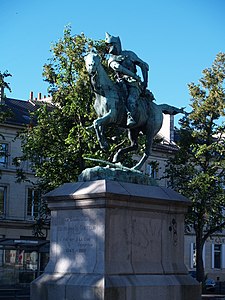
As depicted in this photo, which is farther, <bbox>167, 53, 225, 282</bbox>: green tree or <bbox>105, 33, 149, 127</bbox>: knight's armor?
<bbox>167, 53, 225, 282</bbox>: green tree

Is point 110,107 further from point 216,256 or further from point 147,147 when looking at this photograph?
point 216,256

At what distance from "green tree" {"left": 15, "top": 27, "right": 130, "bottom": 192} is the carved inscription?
52.7 ft

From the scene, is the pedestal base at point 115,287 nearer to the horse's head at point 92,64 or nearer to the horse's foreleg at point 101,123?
the horse's foreleg at point 101,123

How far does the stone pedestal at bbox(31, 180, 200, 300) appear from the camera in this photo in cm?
1194

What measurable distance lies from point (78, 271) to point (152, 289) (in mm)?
1512

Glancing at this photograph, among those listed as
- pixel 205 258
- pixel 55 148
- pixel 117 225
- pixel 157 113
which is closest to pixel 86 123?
pixel 55 148

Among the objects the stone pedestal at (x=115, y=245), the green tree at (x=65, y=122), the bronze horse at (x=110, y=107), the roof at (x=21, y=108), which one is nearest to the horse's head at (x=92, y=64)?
the bronze horse at (x=110, y=107)

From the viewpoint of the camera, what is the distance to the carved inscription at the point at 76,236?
40.1ft

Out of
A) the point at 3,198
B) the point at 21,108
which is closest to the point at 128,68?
the point at 3,198

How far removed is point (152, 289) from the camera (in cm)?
1240

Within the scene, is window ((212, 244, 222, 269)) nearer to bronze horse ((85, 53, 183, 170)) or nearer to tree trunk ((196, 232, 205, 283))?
tree trunk ((196, 232, 205, 283))

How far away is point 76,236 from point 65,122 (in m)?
19.7

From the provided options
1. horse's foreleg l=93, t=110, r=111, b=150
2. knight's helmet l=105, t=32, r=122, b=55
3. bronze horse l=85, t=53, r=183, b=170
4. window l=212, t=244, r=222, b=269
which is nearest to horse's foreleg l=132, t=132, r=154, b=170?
bronze horse l=85, t=53, r=183, b=170

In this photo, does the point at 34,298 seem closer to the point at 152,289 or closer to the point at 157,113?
the point at 152,289
